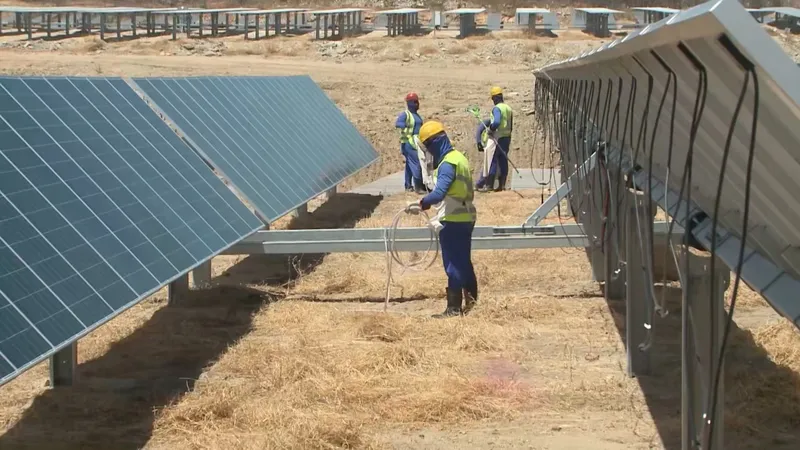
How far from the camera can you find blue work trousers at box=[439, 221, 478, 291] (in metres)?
9.34

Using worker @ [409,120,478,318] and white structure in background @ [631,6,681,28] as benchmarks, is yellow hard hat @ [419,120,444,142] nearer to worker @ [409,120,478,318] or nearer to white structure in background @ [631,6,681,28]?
worker @ [409,120,478,318]

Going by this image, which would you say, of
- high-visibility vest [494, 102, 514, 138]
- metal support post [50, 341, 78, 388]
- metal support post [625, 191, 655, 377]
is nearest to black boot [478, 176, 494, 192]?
high-visibility vest [494, 102, 514, 138]

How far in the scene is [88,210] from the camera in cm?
727

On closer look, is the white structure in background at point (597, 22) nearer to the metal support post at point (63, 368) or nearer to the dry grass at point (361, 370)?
the dry grass at point (361, 370)

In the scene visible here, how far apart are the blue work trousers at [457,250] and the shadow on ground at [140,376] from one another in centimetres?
170

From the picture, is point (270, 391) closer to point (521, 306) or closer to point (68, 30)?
point (521, 306)

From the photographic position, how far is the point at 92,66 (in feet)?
114

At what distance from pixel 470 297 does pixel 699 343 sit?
4493 millimetres

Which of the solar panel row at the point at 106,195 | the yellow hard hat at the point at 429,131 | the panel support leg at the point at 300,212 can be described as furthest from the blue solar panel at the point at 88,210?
the panel support leg at the point at 300,212

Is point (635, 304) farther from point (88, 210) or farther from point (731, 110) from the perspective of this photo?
point (731, 110)

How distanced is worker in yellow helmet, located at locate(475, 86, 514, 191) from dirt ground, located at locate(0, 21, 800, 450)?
535 cm

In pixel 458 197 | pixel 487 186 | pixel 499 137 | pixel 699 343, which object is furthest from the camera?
pixel 487 186

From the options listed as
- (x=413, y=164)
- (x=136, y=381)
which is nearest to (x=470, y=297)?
(x=136, y=381)

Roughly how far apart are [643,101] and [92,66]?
3098cm
